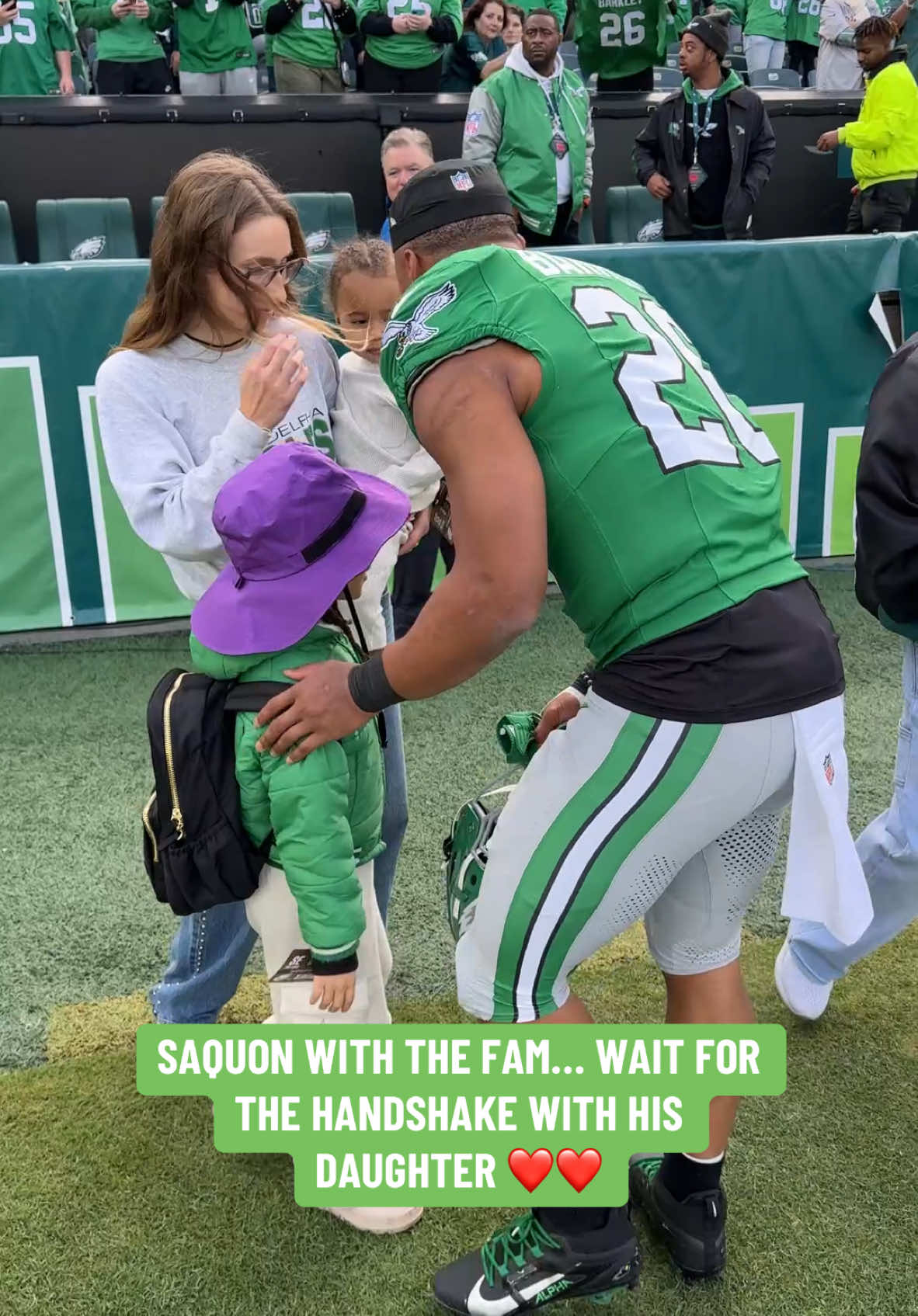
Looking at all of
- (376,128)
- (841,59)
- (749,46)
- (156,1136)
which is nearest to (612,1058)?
(156,1136)

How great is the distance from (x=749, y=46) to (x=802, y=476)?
7605 millimetres

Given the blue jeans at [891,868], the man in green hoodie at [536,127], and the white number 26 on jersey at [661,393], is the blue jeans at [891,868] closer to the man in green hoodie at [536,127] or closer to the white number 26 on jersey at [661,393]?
the white number 26 on jersey at [661,393]

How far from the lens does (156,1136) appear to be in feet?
8.33

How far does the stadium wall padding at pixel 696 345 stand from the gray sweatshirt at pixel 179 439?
2723 millimetres

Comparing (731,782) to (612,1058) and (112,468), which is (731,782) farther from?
(112,468)

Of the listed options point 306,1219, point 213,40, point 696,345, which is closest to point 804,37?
point 213,40

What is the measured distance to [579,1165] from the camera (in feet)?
6.64

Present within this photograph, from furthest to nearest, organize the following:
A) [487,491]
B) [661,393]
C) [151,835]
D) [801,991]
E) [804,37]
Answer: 1. [804,37]
2. [801,991]
3. [151,835]
4. [661,393]
5. [487,491]

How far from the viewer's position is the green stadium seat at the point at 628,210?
8828 millimetres

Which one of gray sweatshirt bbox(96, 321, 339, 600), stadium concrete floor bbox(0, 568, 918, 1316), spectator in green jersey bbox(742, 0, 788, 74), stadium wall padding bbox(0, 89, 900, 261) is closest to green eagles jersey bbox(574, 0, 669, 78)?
stadium wall padding bbox(0, 89, 900, 261)

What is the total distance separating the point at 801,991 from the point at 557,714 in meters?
1.12

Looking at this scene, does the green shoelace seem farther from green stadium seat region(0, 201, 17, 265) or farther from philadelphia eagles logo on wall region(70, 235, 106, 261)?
green stadium seat region(0, 201, 17, 265)

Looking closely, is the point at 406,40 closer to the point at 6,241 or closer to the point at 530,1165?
the point at 6,241

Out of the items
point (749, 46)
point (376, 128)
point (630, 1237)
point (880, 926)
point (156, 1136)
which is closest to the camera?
point (630, 1237)
